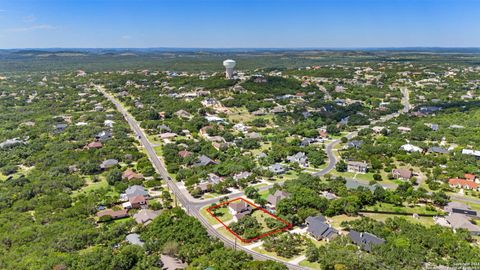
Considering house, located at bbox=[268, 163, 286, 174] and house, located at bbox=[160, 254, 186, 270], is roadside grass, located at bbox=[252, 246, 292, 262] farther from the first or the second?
house, located at bbox=[268, 163, 286, 174]

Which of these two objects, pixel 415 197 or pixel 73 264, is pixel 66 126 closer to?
pixel 73 264

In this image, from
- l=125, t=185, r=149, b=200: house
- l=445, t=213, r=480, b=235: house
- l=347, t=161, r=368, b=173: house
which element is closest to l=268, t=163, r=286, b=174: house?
l=347, t=161, r=368, b=173: house

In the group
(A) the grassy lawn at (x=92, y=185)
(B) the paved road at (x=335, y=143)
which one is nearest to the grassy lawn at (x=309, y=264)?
(B) the paved road at (x=335, y=143)

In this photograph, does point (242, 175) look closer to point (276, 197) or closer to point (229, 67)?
point (276, 197)

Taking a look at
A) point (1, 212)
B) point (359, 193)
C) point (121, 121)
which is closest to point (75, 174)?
point (1, 212)

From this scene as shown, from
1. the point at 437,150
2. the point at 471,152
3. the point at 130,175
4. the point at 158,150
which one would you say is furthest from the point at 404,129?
the point at 130,175

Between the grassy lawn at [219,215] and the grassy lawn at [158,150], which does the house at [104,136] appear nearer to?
the grassy lawn at [158,150]
